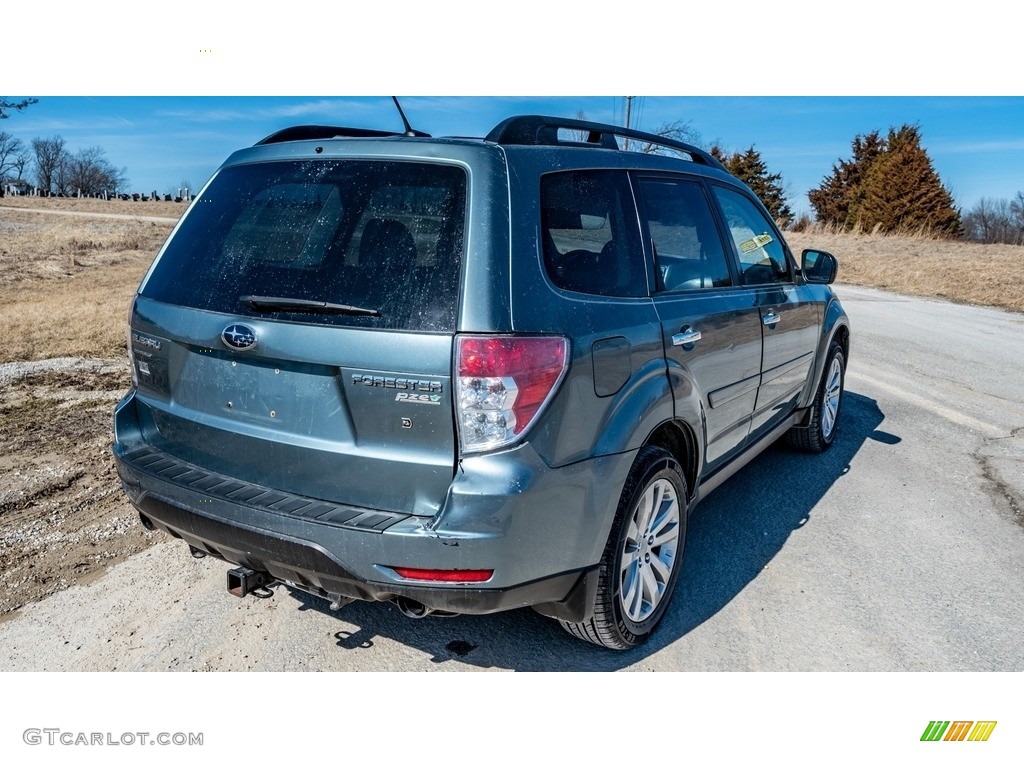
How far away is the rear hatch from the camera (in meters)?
2.36

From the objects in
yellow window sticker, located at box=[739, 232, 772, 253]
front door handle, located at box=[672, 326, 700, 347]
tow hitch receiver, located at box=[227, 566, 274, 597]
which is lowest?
tow hitch receiver, located at box=[227, 566, 274, 597]

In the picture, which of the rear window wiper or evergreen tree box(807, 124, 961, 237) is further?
evergreen tree box(807, 124, 961, 237)

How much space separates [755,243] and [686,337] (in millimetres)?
1486

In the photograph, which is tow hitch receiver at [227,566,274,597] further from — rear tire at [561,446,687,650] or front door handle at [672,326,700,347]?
front door handle at [672,326,700,347]

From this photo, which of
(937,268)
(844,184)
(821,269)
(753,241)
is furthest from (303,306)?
(844,184)

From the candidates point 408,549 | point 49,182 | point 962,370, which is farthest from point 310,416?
point 49,182

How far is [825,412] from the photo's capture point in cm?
545

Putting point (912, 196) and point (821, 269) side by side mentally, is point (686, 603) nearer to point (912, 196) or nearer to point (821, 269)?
point (821, 269)

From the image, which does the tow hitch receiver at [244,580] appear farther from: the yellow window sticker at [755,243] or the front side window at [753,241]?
the yellow window sticker at [755,243]

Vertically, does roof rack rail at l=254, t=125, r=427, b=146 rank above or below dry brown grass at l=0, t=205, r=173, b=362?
above

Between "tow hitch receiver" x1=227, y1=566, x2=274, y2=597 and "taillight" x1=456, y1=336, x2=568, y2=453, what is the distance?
0.94m

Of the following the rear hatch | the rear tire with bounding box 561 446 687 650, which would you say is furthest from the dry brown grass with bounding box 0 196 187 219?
the rear tire with bounding box 561 446 687 650
